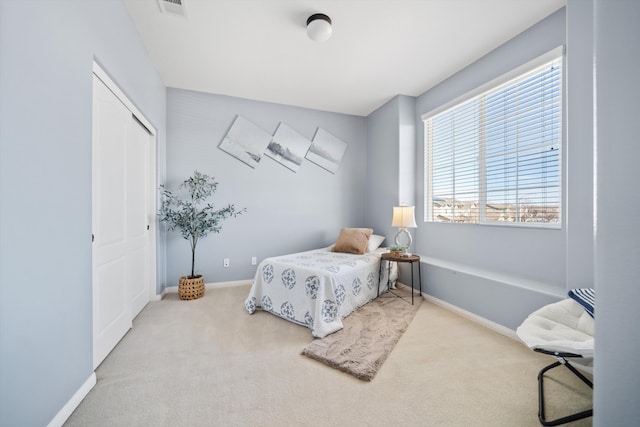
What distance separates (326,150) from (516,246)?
2885 mm

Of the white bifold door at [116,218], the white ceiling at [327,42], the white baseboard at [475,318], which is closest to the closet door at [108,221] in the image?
the white bifold door at [116,218]

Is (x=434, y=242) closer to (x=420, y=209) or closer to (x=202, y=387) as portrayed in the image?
(x=420, y=209)

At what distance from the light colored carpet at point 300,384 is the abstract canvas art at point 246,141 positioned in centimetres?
236

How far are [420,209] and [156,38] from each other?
11.6 ft

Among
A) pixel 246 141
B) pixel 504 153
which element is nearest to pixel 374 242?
pixel 504 153

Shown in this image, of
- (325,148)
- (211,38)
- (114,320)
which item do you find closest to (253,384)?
(114,320)

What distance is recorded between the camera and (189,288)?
3.24m

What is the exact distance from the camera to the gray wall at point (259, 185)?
361 cm

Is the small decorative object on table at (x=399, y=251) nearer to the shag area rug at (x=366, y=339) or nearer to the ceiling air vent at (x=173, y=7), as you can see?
the shag area rug at (x=366, y=339)

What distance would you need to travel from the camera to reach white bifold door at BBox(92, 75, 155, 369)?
186 cm

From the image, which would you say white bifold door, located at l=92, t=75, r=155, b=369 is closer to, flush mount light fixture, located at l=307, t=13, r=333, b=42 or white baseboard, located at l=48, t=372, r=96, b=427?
white baseboard, located at l=48, t=372, r=96, b=427

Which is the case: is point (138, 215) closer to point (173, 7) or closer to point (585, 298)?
point (173, 7)

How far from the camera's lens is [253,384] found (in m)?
1.67

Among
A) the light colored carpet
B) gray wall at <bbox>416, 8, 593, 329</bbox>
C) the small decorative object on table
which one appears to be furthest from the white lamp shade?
the light colored carpet
